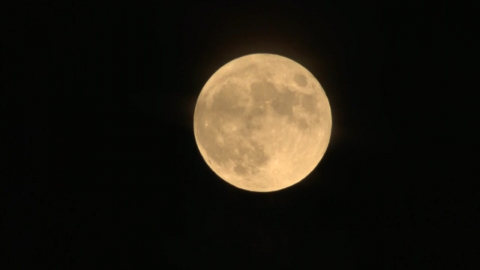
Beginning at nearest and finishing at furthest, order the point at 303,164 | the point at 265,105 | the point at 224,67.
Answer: the point at 265,105
the point at 303,164
the point at 224,67

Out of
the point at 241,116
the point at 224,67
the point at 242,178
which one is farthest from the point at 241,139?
the point at 224,67

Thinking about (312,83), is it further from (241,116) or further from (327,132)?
(241,116)

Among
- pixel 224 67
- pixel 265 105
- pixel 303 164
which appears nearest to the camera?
pixel 265 105

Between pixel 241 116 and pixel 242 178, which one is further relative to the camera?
pixel 242 178

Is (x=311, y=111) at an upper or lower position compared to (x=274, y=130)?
upper

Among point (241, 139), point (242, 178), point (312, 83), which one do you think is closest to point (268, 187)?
point (242, 178)

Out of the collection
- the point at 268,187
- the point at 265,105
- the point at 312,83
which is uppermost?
the point at 312,83

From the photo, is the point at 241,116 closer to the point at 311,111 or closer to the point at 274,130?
the point at 274,130
